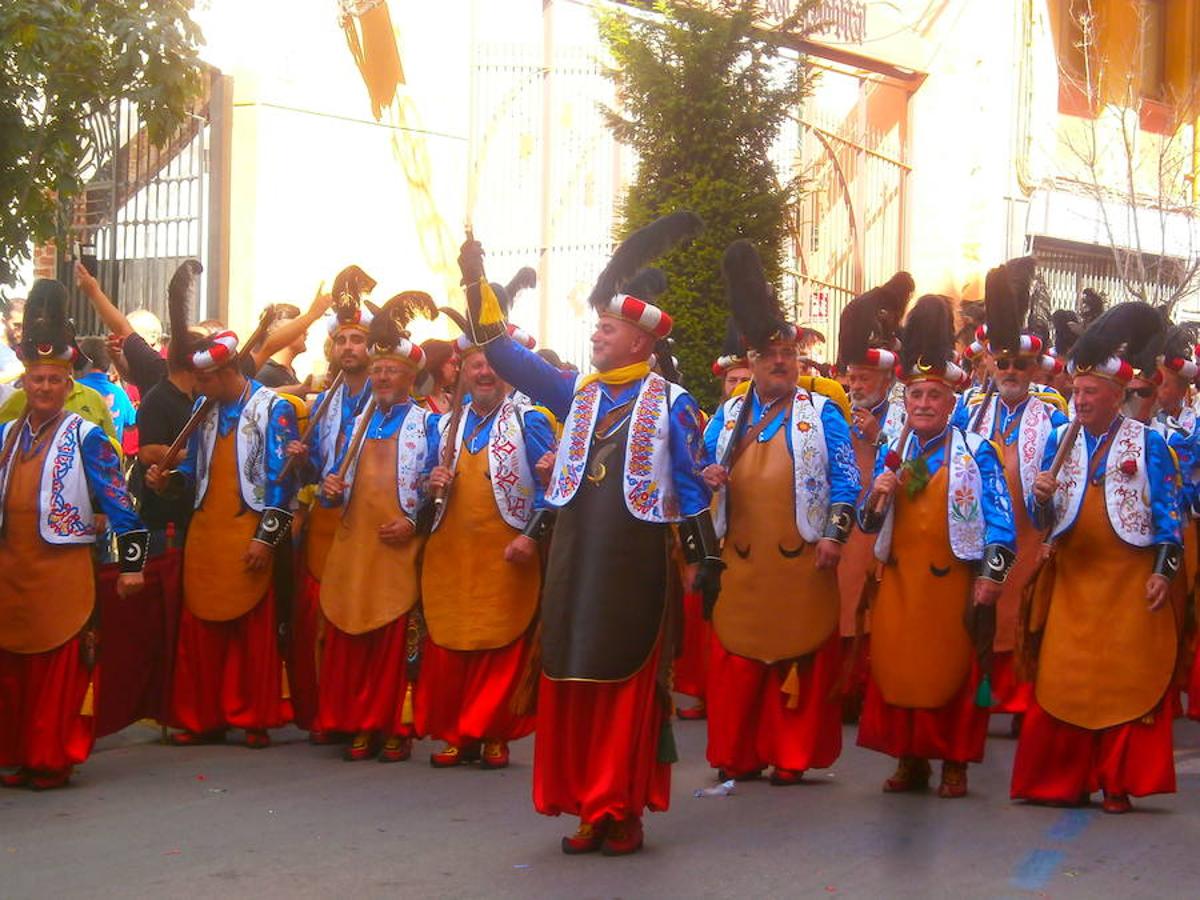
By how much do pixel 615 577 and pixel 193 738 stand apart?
3275 mm

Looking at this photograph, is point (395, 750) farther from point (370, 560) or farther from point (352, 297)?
point (352, 297)

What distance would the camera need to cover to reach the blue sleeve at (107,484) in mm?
8133

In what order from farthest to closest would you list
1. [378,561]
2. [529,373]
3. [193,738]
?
[193,738] → [378,561] → [529,373]

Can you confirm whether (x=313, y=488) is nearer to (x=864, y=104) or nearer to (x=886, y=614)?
(x=886, y=614)

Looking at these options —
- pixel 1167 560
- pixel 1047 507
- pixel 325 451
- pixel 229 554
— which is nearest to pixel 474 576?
pixel 325 451

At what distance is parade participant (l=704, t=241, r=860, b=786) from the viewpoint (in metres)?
8.32

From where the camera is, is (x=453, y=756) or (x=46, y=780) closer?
(x=46, y=780)

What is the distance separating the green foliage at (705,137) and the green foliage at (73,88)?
19.9 ft

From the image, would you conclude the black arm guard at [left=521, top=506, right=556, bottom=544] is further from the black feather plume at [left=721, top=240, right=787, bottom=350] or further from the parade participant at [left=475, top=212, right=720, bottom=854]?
the black feather plume at [left=721, top=240, right=787, bottom=350]

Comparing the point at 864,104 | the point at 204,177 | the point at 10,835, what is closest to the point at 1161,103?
the point at 864,104

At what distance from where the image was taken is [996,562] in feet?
26.4

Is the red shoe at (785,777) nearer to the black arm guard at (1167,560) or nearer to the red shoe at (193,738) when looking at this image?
the black arm guard at (1167,560)

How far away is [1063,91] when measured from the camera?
84.9 ft

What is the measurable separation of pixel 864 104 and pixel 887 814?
16.9 m
